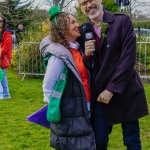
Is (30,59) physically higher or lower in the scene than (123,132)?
lower

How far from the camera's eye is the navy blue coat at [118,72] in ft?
11.2

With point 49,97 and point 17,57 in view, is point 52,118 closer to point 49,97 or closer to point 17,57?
point 49,97

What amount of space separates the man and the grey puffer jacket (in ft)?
0.56

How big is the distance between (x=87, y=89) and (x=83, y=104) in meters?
0.22

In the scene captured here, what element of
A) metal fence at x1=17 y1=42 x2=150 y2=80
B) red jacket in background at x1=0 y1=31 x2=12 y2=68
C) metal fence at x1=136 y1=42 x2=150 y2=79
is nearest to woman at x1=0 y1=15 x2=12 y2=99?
red jacket in background at x1=0 y1=31 x2=12 y2=68

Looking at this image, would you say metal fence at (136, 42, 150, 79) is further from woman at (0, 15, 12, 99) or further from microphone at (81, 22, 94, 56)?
microphone at (81, 22, 94, 56)

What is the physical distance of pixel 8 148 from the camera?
5.34m

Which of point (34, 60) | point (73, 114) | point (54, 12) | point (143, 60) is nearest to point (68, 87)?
point (73, 114)

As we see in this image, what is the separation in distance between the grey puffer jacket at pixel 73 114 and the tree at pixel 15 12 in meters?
10.7

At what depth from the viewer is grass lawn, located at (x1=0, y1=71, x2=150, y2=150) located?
5.44 meters

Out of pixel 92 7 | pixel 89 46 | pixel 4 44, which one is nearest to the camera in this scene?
pixel 89 46

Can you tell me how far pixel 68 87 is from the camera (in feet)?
11.3

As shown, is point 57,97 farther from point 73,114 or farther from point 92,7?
point 92,7

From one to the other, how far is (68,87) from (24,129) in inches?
120
